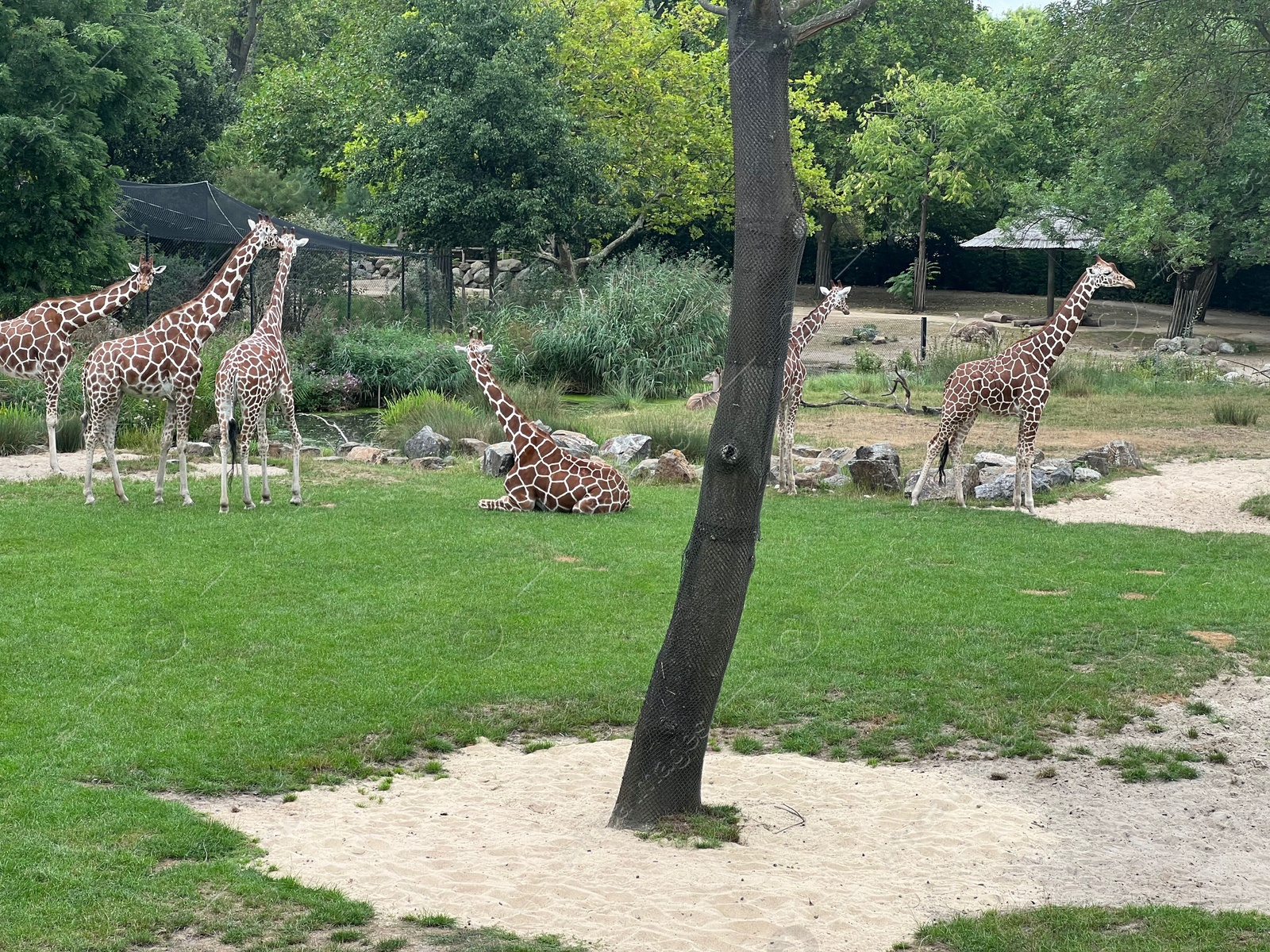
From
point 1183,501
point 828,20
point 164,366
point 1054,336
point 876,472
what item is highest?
point 828,20

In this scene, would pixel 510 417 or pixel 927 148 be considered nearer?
pixel 510 417

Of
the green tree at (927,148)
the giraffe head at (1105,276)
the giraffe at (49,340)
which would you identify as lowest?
the giraffe at (49,340)

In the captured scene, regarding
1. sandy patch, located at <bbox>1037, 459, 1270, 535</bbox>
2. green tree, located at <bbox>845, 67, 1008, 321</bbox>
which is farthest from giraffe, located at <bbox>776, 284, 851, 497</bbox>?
green tree, located at <bbox>845, 67, 1008, 321</bbox>

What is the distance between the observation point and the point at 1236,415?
22.4 m

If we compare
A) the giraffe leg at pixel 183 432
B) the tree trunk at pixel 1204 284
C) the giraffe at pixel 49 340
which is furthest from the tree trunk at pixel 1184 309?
the giraffe leg at pixel 183 432

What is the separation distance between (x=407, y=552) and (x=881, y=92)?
135 ft

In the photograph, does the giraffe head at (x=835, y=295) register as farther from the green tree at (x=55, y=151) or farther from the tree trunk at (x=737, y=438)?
the green tree at (x=55, y=151)

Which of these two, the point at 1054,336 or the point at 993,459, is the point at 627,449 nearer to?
the point at 993,459

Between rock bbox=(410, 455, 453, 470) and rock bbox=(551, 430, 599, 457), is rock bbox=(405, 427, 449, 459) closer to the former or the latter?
rock bbox=(410, 455, 453, 470)

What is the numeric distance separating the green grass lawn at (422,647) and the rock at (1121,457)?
3.94m

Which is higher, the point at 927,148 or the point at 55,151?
the point at 927,148

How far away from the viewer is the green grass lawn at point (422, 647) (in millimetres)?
6230

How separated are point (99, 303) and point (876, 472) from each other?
30.3 ft

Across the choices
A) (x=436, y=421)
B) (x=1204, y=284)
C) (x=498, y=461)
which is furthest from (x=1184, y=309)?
(x=498, y=461)
